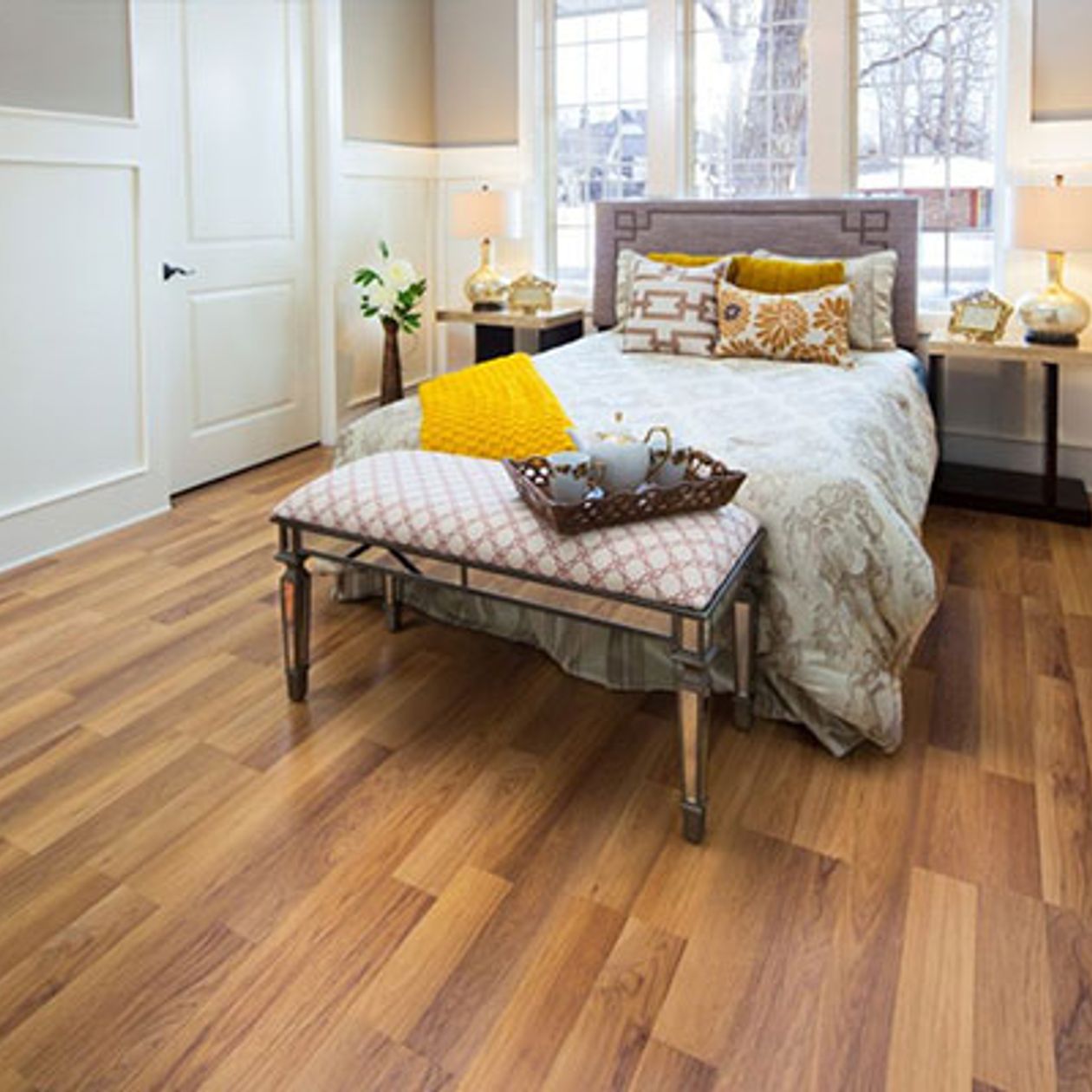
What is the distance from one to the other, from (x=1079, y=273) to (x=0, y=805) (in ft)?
12.8

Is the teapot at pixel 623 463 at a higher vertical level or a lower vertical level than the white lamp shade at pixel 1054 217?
lower

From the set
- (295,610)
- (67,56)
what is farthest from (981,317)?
(67,56)

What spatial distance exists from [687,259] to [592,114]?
1.23m

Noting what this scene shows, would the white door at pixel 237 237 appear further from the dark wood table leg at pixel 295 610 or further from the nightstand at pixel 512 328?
the dark wood table leg at pixel 295 610

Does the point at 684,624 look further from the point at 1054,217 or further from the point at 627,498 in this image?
the point at 1054,217

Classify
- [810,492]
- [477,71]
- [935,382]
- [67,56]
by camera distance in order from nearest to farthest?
[810,492] < [67,56] < [935,382] < [477,71]

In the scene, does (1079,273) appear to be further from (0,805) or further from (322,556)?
(0,805)

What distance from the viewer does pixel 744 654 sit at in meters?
2.14

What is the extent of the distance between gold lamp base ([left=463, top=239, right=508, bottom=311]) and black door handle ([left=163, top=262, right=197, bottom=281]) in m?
1.38

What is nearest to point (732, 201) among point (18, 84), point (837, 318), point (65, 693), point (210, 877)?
point (837, 318)

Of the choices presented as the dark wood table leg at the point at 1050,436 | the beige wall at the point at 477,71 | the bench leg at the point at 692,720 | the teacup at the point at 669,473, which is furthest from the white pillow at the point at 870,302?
the bench leg at the point at 692,720

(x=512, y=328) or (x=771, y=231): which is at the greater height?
(x=771, y=231)

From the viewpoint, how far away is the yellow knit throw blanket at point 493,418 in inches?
98.7

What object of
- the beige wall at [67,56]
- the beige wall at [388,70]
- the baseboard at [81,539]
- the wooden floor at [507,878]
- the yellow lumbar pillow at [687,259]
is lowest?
the wooden floor at [507,878]
